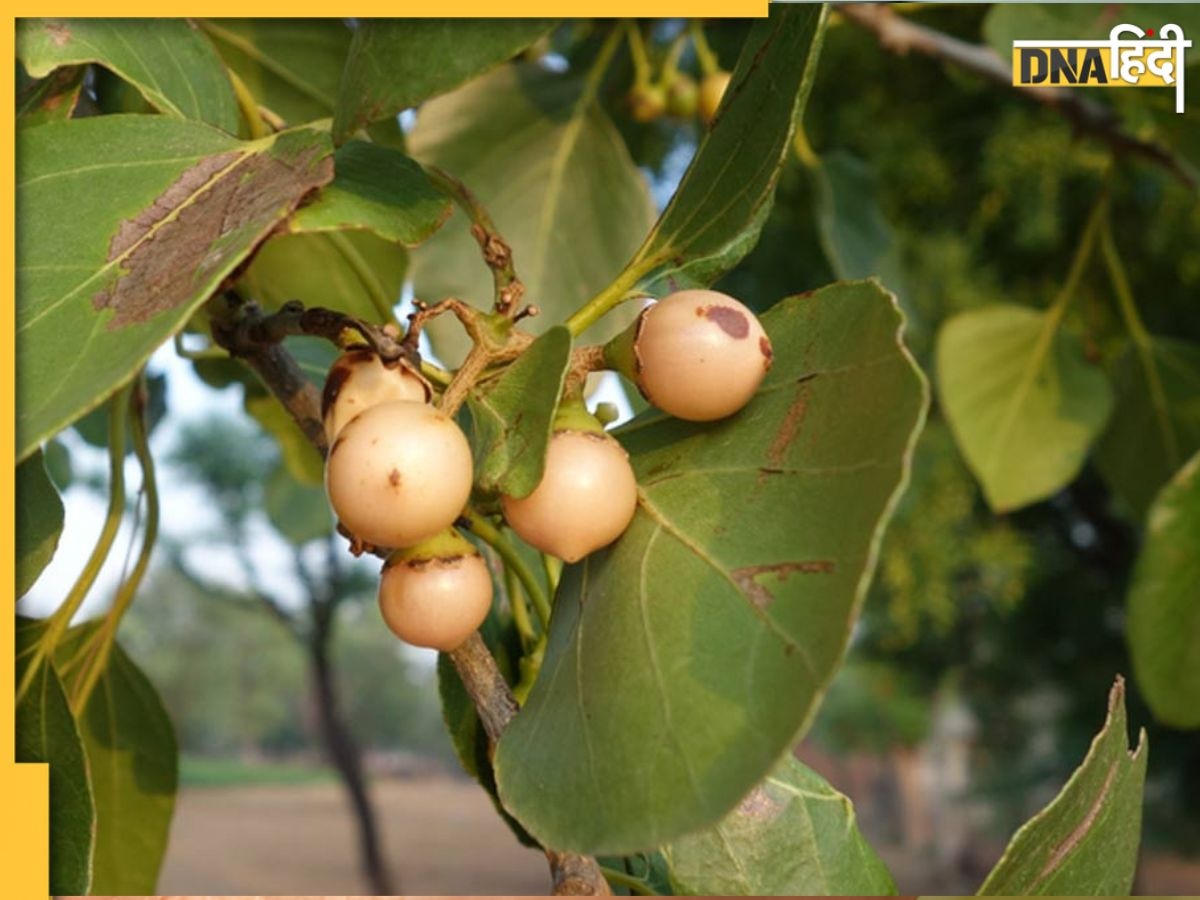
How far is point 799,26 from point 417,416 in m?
0.10

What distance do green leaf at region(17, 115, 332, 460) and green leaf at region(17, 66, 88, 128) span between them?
0.04 m

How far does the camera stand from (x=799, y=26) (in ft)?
0.85

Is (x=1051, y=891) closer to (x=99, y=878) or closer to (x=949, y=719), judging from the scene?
(x=99, y=878)

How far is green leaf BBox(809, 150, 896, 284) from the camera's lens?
0.73 m

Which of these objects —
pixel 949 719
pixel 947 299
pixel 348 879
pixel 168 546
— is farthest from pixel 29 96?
pixel 348 879

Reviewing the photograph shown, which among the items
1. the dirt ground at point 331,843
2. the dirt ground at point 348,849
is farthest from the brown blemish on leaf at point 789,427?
the dirt ground at point 331,843

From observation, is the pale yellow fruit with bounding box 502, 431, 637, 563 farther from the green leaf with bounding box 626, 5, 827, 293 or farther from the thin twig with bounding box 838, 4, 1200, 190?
the thin twig with bounding box 838, 4, 1200, 190

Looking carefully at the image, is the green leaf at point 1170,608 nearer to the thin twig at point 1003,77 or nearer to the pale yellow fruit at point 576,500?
the thin twig at point 1003,77

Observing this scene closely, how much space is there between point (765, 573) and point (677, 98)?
606mm

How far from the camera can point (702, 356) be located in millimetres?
235

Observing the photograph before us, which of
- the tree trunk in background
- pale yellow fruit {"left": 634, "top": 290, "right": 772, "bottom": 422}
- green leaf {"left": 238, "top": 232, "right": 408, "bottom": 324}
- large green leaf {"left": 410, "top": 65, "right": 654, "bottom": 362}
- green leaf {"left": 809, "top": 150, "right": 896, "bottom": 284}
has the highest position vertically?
pale yellow fruit {"left": 634, "top": 290, "right": 772, "bottom": 422}

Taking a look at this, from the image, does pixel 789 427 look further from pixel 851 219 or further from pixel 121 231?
pixel 851 219

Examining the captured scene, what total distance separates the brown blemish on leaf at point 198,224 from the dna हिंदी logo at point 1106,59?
0.28m

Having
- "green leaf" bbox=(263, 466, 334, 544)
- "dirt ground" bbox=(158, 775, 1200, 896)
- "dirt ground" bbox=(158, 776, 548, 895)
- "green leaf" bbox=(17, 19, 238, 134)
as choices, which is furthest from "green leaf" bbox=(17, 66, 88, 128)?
"dirt ground" bbox=(158, 776, 548, 895)
